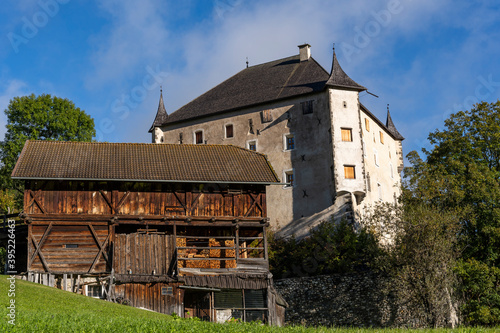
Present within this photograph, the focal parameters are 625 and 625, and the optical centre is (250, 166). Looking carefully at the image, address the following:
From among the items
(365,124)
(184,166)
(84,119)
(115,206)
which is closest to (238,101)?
(365,124)

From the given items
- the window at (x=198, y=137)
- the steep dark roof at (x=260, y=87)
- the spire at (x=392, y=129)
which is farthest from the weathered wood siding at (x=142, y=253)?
the spire at (x=392, y=129)

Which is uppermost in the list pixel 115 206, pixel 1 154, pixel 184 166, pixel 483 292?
pixel 1 154

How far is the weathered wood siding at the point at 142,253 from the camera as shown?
94.4 feet

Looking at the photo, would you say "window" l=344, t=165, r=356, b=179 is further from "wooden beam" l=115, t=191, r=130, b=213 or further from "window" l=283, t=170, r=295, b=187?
"wooden beam" l=115, t=191, r=130, b=213

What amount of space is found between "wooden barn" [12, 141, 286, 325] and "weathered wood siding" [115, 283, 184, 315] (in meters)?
0.05

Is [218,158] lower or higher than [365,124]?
lower

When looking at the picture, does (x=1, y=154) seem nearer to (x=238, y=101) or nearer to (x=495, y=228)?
(x=238, y=101)

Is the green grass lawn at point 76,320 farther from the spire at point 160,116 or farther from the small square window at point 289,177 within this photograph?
the spire at point 160,116

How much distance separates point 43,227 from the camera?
29.2 m

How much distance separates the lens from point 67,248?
2920cm

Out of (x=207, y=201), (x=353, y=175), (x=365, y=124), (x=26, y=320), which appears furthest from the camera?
(x=365, y=124)

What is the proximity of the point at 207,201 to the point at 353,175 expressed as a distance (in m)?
14.3

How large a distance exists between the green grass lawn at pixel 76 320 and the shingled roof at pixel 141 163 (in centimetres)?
824

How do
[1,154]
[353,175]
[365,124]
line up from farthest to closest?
[1,154] < [365,124] < [353,175]
